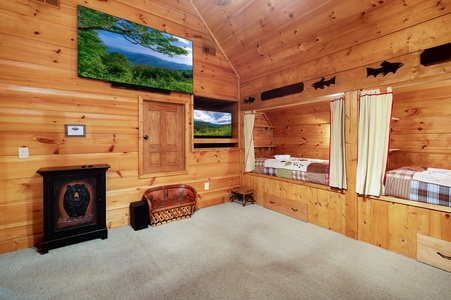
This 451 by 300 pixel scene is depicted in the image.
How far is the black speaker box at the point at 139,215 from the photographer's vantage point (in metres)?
2.90

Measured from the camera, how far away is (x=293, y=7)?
2676 mm

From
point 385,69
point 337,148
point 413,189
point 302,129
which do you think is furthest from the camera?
point 302,129

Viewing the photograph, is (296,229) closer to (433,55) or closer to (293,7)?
(433,55)

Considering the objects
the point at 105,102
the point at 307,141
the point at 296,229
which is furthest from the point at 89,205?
the point at 307,141

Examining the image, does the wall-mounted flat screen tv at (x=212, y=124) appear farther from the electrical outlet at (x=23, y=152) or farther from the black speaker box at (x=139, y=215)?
the electrical outlet at (x=23, y=152)

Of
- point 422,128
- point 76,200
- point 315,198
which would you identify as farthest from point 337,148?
point 76,200

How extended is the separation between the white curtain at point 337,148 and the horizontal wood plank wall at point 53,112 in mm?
2575

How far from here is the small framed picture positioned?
268cm

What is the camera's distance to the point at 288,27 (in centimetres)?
293

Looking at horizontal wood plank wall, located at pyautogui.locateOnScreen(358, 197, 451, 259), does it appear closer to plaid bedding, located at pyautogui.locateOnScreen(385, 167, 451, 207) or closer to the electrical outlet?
plaid bedding, located at pyautogui.locateOnScreen(385, 167, 451, 207)

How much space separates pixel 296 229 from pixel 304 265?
91cm

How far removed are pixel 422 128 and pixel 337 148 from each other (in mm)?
1406

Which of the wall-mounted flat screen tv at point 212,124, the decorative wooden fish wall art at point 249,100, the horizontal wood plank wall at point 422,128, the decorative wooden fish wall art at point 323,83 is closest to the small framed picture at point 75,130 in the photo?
the wall-mounted flat screen tv at point 212,124

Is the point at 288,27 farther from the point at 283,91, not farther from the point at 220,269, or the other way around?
the point at 220,269
